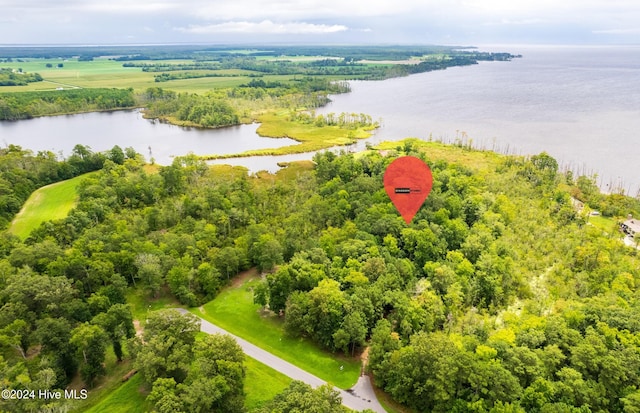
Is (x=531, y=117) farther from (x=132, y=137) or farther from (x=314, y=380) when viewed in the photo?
(x=132, y=137)

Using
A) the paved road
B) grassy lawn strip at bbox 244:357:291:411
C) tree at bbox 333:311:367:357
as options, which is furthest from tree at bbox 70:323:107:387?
tree at bbox 333:311:367:357

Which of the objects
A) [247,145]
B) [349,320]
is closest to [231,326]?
[349,320]

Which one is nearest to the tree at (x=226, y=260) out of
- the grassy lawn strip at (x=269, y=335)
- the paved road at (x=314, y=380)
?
the grassy lawn strip at (x=269, y=335)

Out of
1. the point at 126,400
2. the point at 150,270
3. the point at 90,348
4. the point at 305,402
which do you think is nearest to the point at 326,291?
the point at 305,402

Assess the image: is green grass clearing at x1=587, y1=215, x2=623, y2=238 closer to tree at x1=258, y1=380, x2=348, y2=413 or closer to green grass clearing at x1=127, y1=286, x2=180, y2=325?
tree at x1=258, y1=380, x2=348, y2=413

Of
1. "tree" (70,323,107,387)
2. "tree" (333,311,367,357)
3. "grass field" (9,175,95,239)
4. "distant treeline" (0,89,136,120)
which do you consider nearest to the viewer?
"tree" (70,323,107,387)

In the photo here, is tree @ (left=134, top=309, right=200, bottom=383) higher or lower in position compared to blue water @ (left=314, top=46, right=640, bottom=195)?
lower
